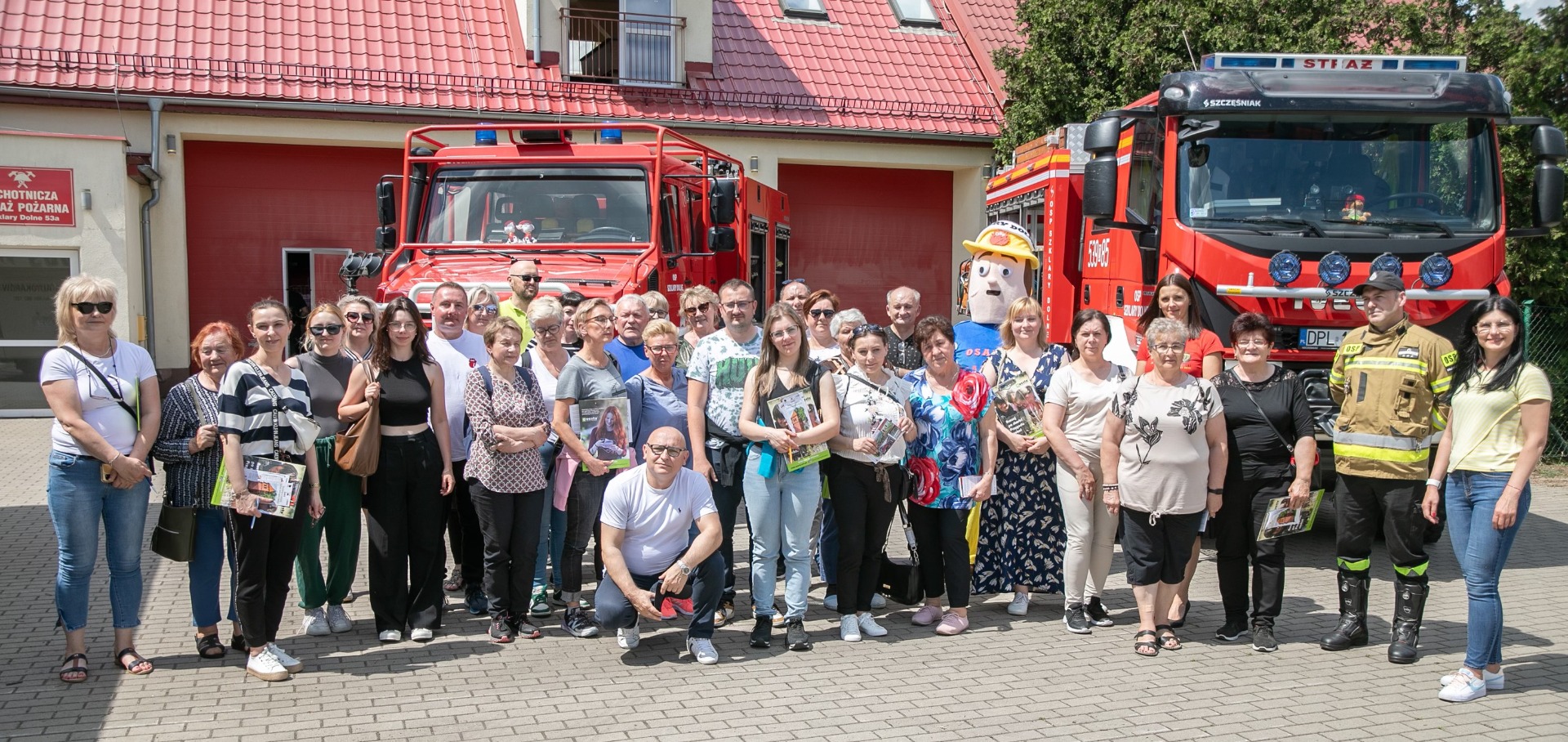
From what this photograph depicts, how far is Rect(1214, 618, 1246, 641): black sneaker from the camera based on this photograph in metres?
6.24

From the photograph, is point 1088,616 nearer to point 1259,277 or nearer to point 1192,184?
point 1259,277

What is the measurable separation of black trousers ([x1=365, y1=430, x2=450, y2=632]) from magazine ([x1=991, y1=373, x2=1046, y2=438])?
116 inches

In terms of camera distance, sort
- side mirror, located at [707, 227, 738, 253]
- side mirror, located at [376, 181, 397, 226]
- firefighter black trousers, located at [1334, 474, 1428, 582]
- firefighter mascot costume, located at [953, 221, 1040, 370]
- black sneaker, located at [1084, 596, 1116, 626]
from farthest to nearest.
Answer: side mirror, located at [376, 181, 397, 226]
side mirror, located at [707, 227, 738, 253]
firefighter mascot costume, located at [953, 221, 1040, 370]
black sneaker, located at [1084, 596, 1116, 626]
firefighter black trousers, located at [1334, 474, 1428, 582]

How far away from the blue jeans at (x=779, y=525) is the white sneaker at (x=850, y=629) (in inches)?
10.9

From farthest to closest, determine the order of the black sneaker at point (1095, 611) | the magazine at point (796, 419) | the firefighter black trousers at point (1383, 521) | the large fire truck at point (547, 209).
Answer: the large fire truck at point (547, 209) → the black sneaker at point (1095, 611) → the magazine at point (796, 419) → the firefighter black trousers at point (1383, 521)

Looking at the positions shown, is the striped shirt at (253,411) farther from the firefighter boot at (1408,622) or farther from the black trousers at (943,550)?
the firefighter boot at (1408,622)

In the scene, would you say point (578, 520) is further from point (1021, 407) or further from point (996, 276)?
point (996, 276)

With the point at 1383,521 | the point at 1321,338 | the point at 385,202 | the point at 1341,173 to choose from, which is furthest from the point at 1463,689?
the point at 385,202

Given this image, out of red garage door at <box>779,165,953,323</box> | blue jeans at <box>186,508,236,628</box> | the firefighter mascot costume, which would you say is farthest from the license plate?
red garage door at <box>779,165,953,323</box>

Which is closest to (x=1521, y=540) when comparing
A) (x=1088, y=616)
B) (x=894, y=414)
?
(x=1088, y=616)

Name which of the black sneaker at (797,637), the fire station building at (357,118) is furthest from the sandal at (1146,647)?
the fire station building at (357,118)

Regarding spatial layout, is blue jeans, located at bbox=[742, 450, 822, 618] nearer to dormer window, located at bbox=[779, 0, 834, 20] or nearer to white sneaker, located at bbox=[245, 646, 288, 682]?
white sneaker, located at bbox=[245, 646, 288, 682]

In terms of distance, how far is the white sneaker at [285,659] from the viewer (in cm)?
559

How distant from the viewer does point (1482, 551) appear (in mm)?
5332
